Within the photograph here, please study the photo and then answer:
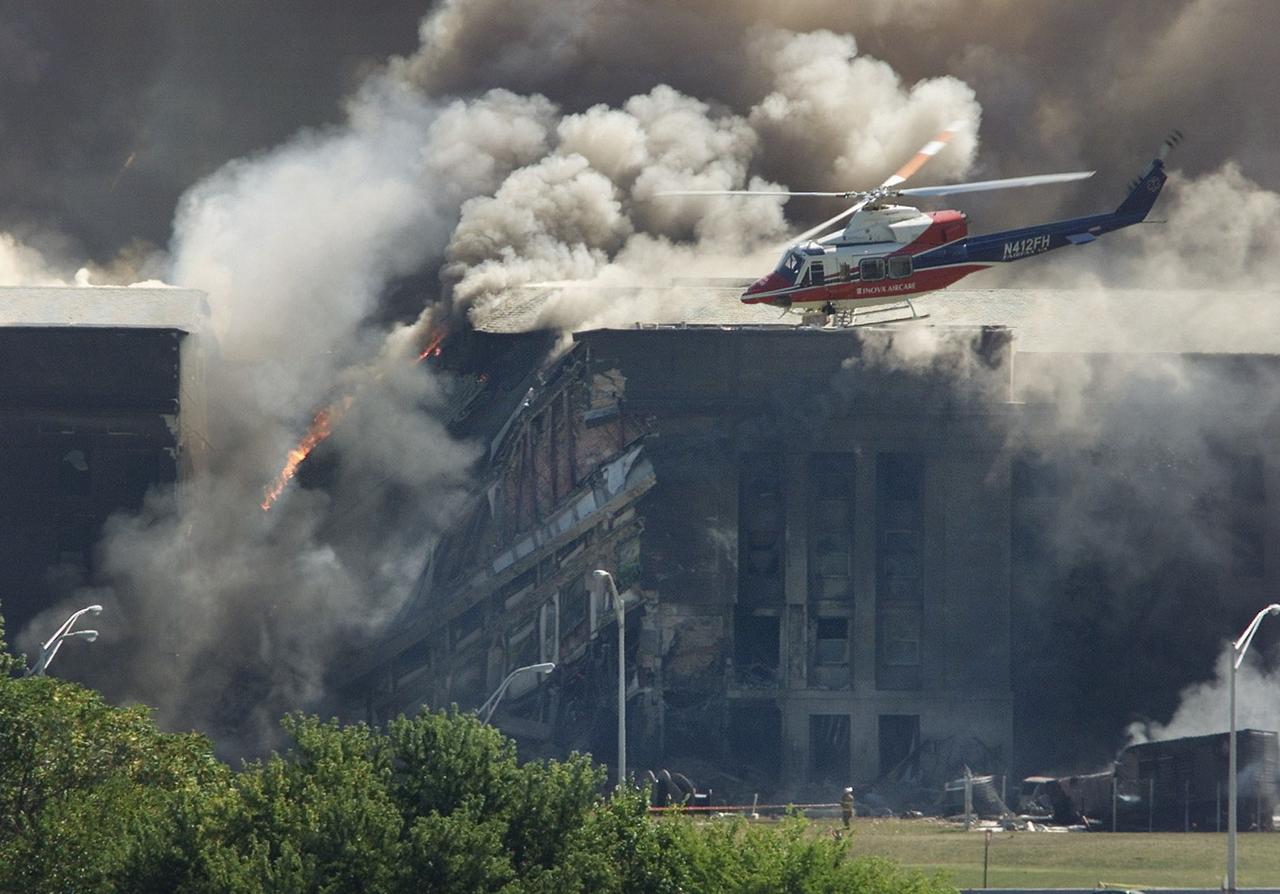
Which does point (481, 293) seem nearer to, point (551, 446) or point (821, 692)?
point (551, 446)

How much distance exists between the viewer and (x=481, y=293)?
71500 millimetres

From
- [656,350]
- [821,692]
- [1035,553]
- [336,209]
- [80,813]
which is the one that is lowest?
[80,813]

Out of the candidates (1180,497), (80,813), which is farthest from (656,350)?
(80,813)

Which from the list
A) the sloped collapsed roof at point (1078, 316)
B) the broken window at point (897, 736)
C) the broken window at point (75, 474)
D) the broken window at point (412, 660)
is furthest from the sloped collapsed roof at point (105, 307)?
the broken window at point (897, 736)

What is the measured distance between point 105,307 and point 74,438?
4.67 m

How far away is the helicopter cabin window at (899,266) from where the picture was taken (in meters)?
57.6

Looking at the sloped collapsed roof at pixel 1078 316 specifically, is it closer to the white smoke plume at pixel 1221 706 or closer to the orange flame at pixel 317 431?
the orange flame at pixel 317 431

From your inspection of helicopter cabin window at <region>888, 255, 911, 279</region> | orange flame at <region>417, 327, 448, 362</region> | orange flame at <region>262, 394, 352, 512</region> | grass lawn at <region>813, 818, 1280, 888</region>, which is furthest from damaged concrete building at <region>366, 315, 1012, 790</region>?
grass lawn at <region>813, 818, 1280, 888</region>

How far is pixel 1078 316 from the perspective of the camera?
242 ft

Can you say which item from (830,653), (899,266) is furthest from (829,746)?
(899,266)

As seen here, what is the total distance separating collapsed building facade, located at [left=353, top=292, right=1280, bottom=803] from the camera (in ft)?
222

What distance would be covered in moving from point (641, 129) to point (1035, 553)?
1775 cm

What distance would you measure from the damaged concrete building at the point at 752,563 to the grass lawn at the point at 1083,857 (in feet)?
48.2

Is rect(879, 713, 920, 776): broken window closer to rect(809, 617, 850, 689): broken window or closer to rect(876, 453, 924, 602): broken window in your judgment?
rect(809, 617, 850, 689): broken window
